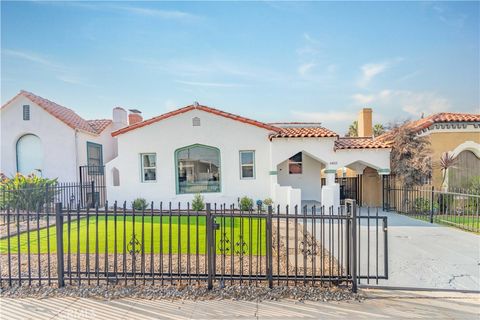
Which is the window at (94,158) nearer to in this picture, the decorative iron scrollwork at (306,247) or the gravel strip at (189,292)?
the gravel strip at (189,292)

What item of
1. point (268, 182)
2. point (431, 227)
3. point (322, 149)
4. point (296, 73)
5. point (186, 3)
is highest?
point (186, 3)

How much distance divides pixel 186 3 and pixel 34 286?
996 centimetres

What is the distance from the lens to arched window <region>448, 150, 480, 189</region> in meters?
15.1

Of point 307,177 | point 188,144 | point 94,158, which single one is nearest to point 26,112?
point 94,158

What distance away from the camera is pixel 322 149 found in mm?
13359

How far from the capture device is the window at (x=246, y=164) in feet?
46.2

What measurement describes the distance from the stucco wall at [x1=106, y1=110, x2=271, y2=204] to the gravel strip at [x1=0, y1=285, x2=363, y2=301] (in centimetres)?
937

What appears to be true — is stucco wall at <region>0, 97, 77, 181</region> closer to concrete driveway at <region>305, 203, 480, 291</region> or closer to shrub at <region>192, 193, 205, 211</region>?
shrub at <region>192, 193, 205, 211</region>

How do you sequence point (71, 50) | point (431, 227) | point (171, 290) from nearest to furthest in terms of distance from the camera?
point (171, 290) < point (431, 227) < point (71, 50)

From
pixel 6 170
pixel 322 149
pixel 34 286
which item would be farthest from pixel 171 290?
pixel 6 170

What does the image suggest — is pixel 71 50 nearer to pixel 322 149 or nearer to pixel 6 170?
pixel 6 170

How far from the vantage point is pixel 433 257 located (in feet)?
21.5

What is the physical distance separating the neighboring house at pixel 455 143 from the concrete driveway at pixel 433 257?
6409 mm

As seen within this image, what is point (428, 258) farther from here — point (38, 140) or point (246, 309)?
point (38, 140)
